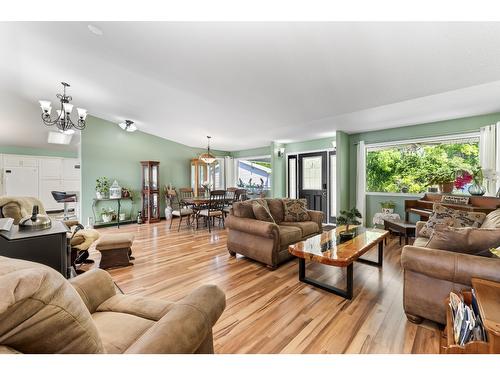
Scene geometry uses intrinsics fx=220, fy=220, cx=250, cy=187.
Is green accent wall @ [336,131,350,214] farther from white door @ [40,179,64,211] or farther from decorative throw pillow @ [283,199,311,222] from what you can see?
white door @ [40,179,64,211]

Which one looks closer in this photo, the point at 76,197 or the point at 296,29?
the point at 296,29

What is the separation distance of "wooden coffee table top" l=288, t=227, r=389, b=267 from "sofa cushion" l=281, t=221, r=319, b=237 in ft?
1.51

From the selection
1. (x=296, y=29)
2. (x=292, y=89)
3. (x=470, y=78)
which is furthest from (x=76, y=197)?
(x=470, y=78)

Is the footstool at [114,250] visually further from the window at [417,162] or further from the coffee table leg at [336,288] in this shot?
the window at [417,162]

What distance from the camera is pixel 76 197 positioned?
6160 millimetres

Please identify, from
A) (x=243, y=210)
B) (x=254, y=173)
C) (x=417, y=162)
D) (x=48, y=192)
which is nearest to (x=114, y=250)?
(x=243, y=210)

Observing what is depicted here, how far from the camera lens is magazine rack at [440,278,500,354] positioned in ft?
3.27

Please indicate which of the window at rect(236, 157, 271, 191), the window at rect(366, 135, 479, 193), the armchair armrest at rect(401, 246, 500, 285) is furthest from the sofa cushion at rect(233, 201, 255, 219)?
the window at rect(236, 157, 271, 191)
